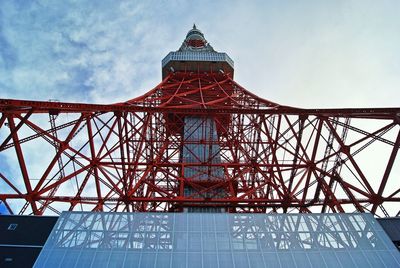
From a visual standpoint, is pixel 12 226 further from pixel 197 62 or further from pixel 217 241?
pixel 197 62

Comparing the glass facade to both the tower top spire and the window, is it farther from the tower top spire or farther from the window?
the tower top spire

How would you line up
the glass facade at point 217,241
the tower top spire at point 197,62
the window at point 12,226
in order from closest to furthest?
the glass facade at point 217,241 → the window at point 12,226 → the tower top spire at point 197,62

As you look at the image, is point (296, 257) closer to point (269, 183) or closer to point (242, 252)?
Result: point (242, 252)

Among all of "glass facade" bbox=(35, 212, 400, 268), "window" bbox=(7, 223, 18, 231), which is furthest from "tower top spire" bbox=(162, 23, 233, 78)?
"window" bbox=(7, 223, 18, 231)

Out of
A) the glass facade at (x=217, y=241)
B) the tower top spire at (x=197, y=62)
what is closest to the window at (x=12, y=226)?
the glass facade at (x=217, y=241)

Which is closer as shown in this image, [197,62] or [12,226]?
[12,226]

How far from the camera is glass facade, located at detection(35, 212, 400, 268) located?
37.2ft

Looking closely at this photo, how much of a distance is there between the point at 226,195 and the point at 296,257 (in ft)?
27.6

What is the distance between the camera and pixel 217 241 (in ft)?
40.1

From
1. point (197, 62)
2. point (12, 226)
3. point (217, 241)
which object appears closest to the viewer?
point (217, 241)

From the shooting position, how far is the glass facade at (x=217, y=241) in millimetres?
11352

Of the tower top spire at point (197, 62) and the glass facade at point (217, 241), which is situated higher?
the tower top spire at point (197, 62)

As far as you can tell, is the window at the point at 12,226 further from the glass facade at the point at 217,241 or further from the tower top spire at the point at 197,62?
the tower top spire at the point at 197,62

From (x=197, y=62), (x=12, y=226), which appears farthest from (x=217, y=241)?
(x=197, y=62)
